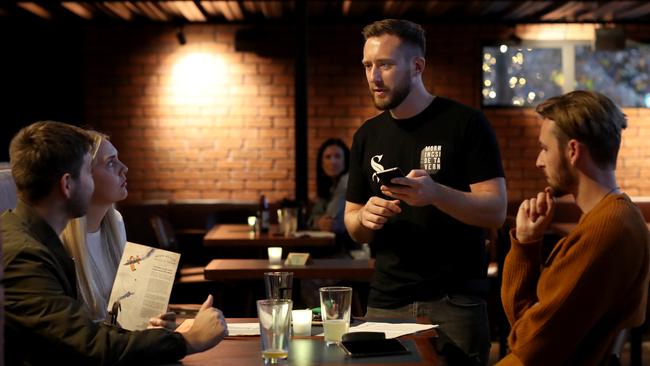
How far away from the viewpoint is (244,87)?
8445 millimetres

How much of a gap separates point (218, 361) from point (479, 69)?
6785 millimetres

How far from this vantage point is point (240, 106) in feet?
27.8

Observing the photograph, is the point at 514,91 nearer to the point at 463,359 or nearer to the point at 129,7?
the point at 129,7

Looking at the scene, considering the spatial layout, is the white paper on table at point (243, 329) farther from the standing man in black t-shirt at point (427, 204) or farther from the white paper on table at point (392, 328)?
the standing man in black t-shirt at point (427, 204)

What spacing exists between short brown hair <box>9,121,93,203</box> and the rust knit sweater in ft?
3.68

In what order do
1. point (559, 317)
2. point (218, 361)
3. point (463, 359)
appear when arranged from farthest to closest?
point (463, 359) < point (218, 361) < point (559, 317)

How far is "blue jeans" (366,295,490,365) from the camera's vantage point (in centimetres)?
269

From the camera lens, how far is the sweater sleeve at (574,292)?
192cm

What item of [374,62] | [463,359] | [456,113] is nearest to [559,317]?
[463,359]

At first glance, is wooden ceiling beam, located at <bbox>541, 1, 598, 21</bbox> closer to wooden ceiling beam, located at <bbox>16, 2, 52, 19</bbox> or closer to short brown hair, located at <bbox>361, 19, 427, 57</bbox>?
wooden ceiling beam, located at <bbox>16, 2, 52, 19</bbox>

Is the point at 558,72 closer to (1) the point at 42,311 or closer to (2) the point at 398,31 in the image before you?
(2) the point at 398,31

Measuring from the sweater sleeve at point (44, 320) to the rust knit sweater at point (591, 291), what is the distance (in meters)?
0.98

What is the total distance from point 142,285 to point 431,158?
1.02m

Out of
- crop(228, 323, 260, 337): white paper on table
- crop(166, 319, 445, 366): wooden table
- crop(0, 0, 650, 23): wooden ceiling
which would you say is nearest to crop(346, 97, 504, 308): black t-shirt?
crop(166, 319, 445, 366): wooden table
